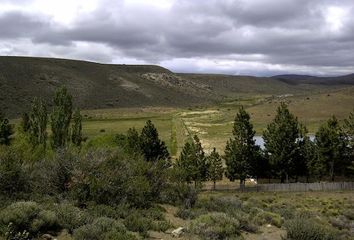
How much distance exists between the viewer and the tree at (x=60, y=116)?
4996cm

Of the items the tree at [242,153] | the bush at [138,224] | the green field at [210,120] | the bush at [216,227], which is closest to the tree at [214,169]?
the tree at [242,153]

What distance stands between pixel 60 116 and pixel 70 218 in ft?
126

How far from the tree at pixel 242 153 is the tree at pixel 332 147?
7.92 metres

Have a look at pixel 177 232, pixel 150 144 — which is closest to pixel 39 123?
pixel 150 144

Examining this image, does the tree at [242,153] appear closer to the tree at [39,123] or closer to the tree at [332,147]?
the tree at [332,147]

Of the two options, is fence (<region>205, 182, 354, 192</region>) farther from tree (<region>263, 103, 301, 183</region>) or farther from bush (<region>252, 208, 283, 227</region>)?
bush (<region>252, 208, 283, 227</region>)

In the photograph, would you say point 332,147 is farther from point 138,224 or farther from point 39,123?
point 138,224

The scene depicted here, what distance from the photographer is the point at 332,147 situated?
181ft

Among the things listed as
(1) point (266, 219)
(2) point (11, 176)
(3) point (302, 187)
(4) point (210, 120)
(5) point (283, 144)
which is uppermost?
(2) point (11, 176)

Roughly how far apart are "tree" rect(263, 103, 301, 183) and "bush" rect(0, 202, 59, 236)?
45839 millimetres

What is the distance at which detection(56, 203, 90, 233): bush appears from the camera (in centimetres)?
Result: 1318

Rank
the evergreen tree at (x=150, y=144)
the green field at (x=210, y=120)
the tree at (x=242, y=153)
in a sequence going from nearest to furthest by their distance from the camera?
1. the tree at (x=242, y=153)
2. the evergreen tree at (x=150, y=144)
3. the green field at (x=210, y=120)

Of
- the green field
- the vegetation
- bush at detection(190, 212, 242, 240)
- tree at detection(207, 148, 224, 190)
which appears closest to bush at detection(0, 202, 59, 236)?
the vegetation

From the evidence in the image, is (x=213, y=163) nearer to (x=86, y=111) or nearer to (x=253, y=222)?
(x=253, y=222)
